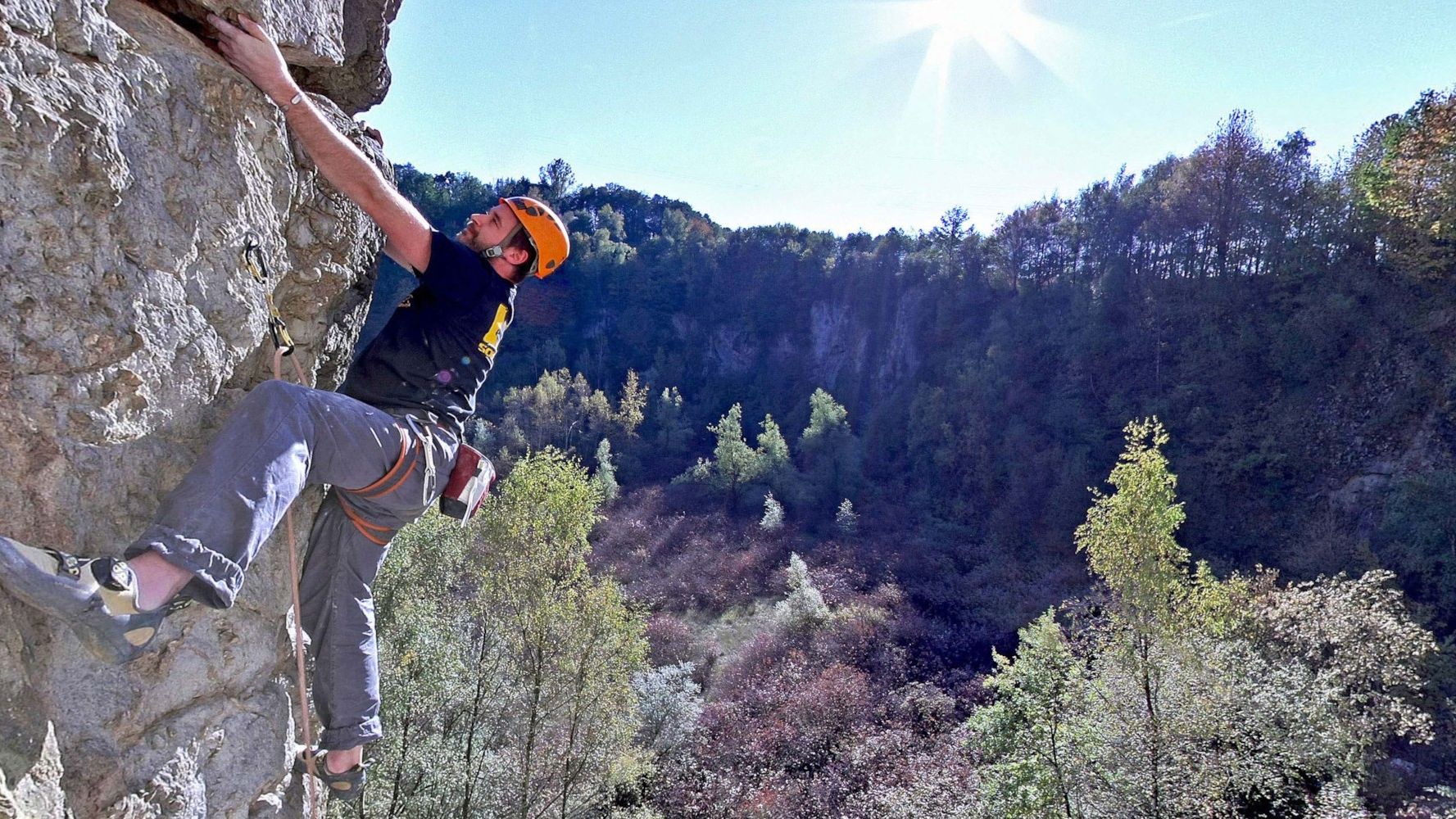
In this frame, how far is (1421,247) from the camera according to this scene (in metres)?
22.5

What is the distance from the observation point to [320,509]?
2959mm

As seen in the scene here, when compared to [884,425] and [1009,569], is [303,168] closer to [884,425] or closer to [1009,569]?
[1009,569]

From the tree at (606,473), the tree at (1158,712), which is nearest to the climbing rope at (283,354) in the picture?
the tree at (1158,712)

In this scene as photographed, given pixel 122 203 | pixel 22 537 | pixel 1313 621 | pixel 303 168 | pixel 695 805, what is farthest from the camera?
pixel 695 805

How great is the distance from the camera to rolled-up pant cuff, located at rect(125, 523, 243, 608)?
1895 mm

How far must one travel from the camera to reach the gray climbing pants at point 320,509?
1994mm

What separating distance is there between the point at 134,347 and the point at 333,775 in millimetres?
1817

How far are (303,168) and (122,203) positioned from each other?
2.65 ft

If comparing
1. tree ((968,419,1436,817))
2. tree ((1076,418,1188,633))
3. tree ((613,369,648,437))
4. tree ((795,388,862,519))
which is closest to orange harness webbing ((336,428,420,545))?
tree ((1076,418,1188,633))

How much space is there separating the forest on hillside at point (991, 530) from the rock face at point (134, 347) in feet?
26.5

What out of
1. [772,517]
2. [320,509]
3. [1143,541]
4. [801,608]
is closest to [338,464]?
[320,509]

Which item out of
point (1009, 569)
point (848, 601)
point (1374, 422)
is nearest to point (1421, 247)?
point (1374, 422)

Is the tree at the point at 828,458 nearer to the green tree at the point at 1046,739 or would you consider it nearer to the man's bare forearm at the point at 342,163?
the green tree at the point at 1046,739

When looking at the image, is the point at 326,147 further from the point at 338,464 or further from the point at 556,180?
the point at 556,180
